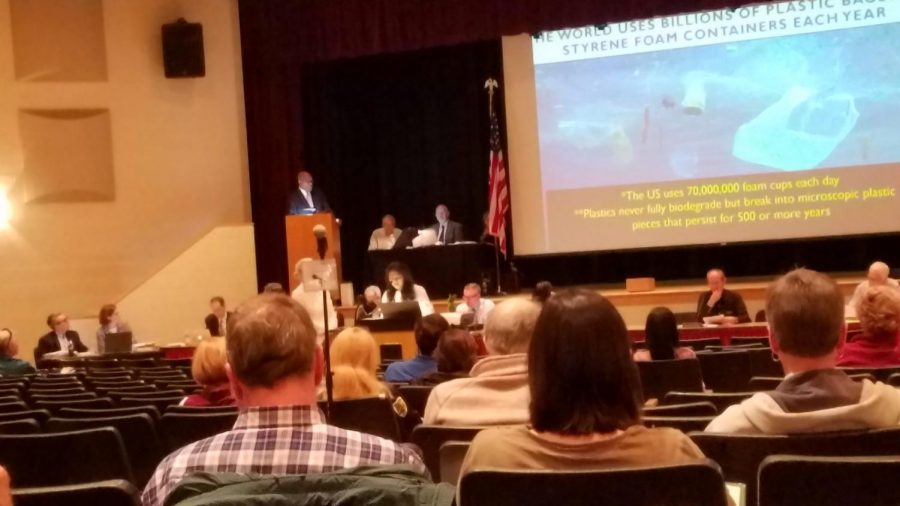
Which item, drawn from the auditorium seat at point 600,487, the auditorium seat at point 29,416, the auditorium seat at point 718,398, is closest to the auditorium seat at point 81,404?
the auditorium seat at point 29,416

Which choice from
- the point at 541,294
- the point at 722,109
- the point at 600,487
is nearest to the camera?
the point at 600,487

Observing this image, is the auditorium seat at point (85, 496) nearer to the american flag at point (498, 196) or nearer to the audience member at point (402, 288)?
the audience member at point (402, 288)

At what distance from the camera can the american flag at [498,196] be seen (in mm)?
12156

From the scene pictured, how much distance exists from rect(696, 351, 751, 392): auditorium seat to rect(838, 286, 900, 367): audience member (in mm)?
1064

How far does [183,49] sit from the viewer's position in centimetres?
1317

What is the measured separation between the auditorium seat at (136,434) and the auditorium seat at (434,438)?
139 cm

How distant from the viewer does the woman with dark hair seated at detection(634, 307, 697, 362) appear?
4.98 meters

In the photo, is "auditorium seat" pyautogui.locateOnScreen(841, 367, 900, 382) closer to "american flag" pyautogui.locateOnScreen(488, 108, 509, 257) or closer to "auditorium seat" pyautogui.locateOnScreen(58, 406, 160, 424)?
"auditorium seat" pyautogui.locateOnScreen(58, 406, 160, 424)

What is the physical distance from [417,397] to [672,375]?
1.24 meters

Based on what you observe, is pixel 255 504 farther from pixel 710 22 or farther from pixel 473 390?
pixel 710 22

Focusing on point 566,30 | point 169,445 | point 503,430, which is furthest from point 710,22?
point 503,430

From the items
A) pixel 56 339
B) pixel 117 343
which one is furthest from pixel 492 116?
pixel 56 339

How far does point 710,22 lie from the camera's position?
37.1ft

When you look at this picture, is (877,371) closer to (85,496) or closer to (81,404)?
(85,496)
